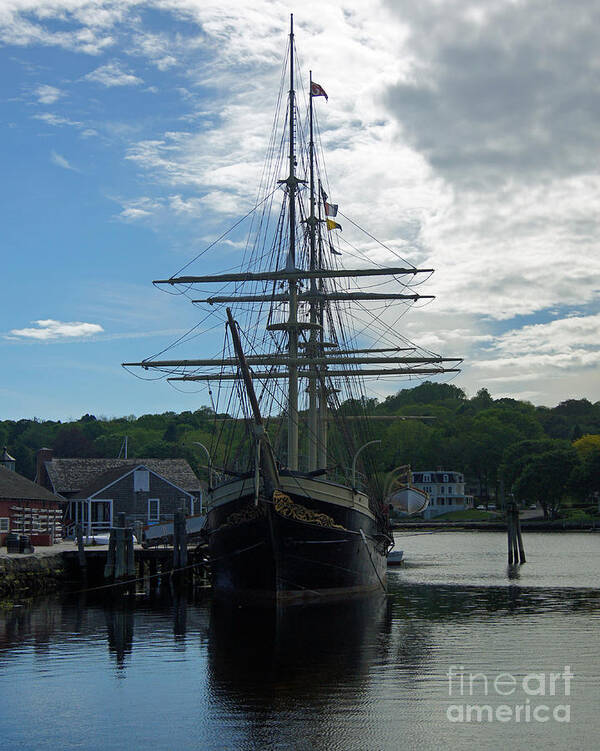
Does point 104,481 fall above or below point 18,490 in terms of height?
above

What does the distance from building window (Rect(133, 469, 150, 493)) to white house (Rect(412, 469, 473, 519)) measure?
97.8 m

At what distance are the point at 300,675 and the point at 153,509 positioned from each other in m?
42.3

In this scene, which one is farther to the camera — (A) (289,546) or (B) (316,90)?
(B) (316,90)

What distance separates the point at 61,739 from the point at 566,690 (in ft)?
32.7

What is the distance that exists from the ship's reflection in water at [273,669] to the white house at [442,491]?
118876 mm

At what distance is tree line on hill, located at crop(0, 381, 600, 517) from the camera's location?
132 meters

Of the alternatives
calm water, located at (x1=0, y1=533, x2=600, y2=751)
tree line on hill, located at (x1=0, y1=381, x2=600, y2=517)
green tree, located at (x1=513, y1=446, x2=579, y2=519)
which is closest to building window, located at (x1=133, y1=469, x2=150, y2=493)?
calm water, located at (x1=0, y1=533, x2=600, y2=751)

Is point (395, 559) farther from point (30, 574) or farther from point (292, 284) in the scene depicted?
point (30, 574)

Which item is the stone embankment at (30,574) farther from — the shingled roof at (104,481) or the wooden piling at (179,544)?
the shingled roof at (104,481)

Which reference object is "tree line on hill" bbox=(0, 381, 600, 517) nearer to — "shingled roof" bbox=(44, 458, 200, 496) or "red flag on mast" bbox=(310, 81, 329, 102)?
"shingled roof" bbox=(44, 458, 200, 496)

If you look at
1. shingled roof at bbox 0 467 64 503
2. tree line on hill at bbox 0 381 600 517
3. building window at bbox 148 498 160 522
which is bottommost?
building window at bbox 148 498 160 522

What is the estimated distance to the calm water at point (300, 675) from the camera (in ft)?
51.4

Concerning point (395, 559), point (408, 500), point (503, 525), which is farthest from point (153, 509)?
point (503, 525)

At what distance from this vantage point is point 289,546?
3291cm
